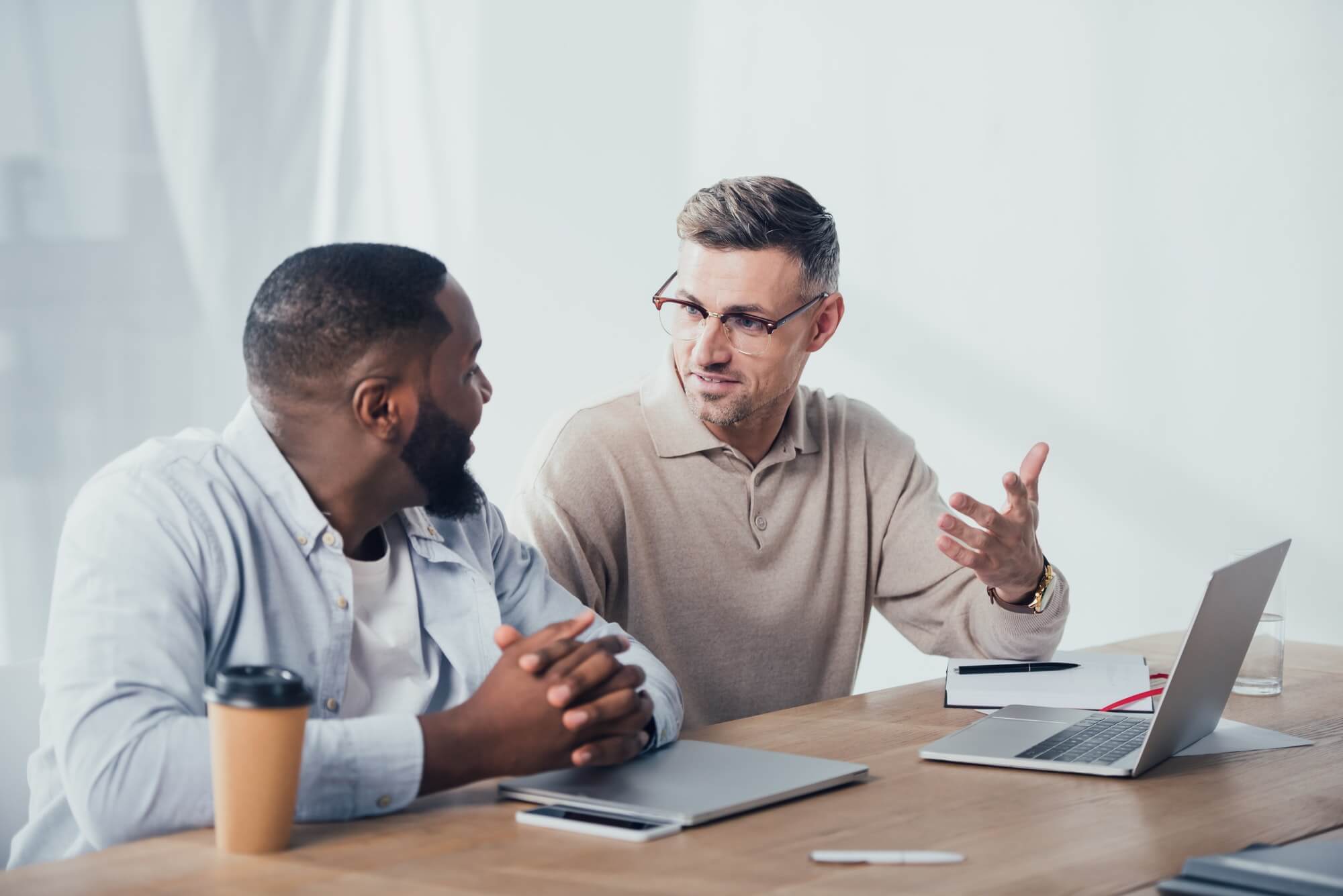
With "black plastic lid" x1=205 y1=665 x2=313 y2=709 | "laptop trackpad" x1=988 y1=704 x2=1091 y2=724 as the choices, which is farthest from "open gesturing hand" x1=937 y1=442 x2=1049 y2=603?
"black plastic lid" x1=205 y1=665 x2=313 y2=709

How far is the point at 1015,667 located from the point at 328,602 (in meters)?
1.04

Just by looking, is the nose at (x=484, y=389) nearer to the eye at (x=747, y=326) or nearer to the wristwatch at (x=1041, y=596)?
the eye at (x=747, y=326)

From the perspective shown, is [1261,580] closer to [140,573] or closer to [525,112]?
[140,573]

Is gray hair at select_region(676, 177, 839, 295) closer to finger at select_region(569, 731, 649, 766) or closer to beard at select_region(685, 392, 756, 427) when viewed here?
beard at select_region(685, 392, 756, 427)

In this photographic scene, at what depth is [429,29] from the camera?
3.55 m

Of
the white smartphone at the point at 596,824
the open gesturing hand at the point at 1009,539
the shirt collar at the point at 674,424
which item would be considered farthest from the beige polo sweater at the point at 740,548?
the white smartphone at the point at 596,824

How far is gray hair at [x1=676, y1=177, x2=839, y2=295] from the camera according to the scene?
2.16 meters

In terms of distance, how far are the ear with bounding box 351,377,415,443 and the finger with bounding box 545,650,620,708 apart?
34 cm

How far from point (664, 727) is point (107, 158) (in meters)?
1.90

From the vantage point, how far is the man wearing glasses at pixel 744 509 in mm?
2154

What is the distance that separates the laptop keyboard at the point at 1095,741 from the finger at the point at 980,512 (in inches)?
12.1

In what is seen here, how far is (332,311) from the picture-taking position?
143 cm

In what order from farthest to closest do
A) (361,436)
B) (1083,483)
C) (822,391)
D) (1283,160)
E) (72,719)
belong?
(1083,483) → (1283,160) → (822,391) → (361,436) → (72,719)

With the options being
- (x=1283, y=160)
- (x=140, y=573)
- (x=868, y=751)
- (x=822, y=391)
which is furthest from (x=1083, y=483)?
(x=140, y=573)
